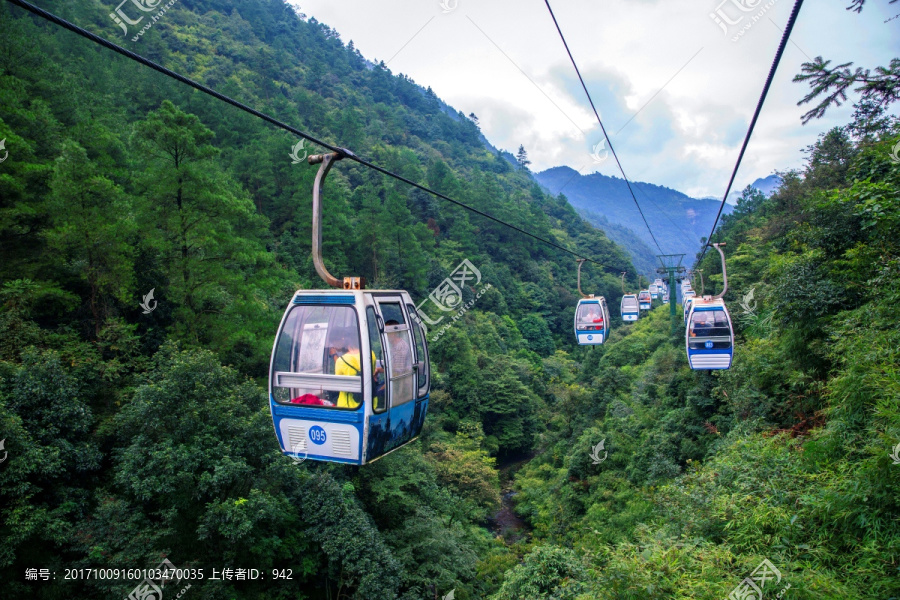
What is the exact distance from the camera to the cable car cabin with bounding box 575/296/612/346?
15.5m

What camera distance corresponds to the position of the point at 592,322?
15.6 metres

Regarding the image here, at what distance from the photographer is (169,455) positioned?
9.24m

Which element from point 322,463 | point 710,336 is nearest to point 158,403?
point 322,463

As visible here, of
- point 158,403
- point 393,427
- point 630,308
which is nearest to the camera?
point 393,427

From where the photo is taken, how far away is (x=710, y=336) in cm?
1050

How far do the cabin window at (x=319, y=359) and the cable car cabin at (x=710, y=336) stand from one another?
9.04 m

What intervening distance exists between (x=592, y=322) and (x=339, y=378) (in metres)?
12.6

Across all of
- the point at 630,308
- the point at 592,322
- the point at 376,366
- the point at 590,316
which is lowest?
the point at 376,366

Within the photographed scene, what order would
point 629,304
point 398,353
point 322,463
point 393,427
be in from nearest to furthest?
point 393,427, point 398,353, point 322,463, point 629,304

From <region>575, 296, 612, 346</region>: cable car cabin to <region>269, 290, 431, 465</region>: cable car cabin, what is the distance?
11.7 metres

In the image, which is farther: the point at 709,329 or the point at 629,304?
the point at 629,304

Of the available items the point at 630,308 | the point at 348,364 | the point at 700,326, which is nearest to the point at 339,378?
the point at 348,364

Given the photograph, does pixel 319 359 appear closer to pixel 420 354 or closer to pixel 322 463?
pixel 420 354

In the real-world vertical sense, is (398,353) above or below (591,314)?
below
